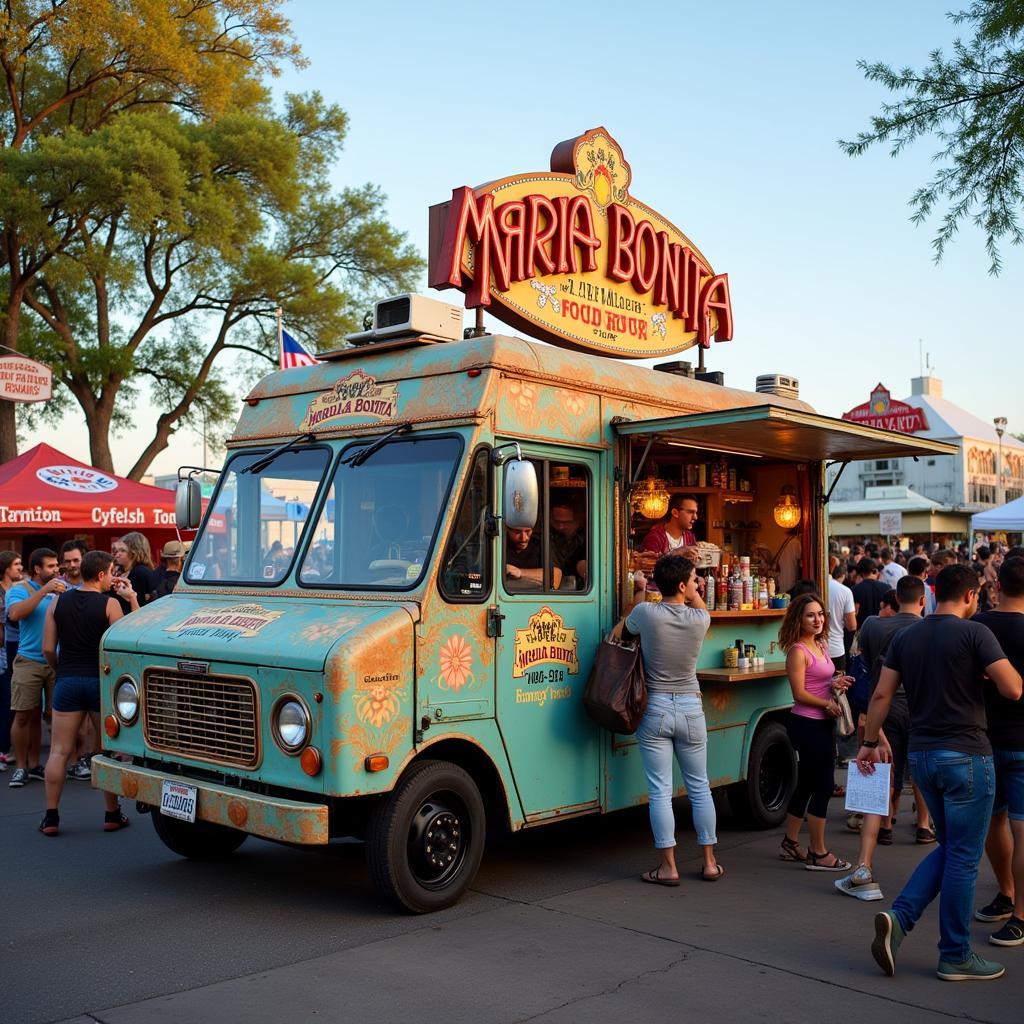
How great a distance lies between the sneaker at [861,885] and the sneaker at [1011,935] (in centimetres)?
82

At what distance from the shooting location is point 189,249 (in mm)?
26812

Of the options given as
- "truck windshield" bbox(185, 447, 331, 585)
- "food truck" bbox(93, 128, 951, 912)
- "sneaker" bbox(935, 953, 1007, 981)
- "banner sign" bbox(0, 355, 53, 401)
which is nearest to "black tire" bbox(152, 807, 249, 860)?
"food truck" bbox(93, 128, 951, 912)

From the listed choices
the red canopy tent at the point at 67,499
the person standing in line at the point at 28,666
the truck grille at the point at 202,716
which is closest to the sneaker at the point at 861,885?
the truck grille at the point at 202,716

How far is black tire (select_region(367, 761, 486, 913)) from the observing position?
215 inches

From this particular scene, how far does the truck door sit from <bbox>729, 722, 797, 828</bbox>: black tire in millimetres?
1739

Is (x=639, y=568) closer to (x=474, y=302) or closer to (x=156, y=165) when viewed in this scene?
(x=474, y=302)

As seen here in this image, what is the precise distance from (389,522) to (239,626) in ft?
3.15

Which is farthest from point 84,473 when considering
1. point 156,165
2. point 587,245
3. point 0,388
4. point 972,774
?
point 972,774

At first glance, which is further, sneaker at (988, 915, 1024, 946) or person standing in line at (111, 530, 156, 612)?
person standing in line at (111, 530, 156, 612)

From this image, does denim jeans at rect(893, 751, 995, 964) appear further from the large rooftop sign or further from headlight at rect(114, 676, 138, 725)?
the large rooftop sign

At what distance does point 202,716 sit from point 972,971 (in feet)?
12.7

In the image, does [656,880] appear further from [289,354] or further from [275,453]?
[289,354]

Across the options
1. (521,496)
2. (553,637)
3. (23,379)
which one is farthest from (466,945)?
(23,379)

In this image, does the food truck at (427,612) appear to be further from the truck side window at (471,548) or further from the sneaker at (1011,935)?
the sneaker at (1011,935)
